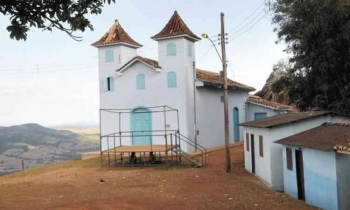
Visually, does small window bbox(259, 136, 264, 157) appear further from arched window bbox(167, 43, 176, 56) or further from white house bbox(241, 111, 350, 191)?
arched window bbox(167, 43, 176, 56)

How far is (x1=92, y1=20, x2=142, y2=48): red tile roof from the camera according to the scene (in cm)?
2924

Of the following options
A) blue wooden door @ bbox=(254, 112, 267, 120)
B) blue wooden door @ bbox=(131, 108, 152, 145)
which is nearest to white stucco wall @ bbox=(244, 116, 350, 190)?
blue wooden door @ bbox=(131, 108, 152, 145)

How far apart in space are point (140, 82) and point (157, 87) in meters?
1.38

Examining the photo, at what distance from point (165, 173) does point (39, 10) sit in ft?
48.7

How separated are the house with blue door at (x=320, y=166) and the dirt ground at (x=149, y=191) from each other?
60cm

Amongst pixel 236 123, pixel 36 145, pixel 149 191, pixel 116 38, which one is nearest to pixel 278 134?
pixel 149 191

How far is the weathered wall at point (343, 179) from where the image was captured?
11.3 meters

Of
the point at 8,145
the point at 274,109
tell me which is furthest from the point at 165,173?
the point at 8,145

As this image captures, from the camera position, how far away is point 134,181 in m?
17.9

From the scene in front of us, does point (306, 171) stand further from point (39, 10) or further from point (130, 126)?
point (130, 126)

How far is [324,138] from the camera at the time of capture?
13016mm

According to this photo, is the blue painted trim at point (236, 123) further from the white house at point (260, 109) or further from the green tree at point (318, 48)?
the green tree at point (318, 48)

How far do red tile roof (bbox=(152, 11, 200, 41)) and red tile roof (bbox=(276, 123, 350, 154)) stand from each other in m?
13.5

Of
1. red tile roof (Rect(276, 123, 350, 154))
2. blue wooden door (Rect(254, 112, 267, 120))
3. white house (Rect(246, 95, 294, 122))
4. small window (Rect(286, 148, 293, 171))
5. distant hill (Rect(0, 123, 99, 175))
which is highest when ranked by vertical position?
white house (Rect(246, 95, 294, 122))
